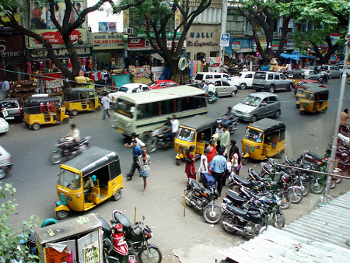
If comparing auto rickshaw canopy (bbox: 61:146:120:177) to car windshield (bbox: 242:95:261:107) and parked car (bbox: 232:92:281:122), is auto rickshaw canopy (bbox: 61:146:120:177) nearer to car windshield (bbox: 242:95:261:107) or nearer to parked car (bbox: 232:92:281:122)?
parked car (bbox: 232:92:281:122)

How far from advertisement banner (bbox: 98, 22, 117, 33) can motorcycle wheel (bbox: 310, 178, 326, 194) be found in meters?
22.4

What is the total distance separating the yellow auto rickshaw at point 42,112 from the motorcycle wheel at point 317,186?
13088 mm

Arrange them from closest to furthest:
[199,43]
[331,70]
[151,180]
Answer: [151,180] → [199,43] → [331,70]

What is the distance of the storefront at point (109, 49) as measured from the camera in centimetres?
2844

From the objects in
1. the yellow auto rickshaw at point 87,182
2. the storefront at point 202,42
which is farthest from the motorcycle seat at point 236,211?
the storefront at point 202,42

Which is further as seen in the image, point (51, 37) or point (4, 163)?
point (51, 37)

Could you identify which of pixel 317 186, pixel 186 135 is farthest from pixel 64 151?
pixel 317 186

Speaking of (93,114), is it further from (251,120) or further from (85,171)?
(85,171)

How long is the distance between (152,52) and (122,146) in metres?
19.2

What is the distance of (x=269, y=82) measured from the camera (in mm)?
28859

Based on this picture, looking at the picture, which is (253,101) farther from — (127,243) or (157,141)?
(127,243)

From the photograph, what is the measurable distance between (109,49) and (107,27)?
1821mm

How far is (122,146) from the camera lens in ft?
51.6

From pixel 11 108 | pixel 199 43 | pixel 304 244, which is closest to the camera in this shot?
pixel 304 244
